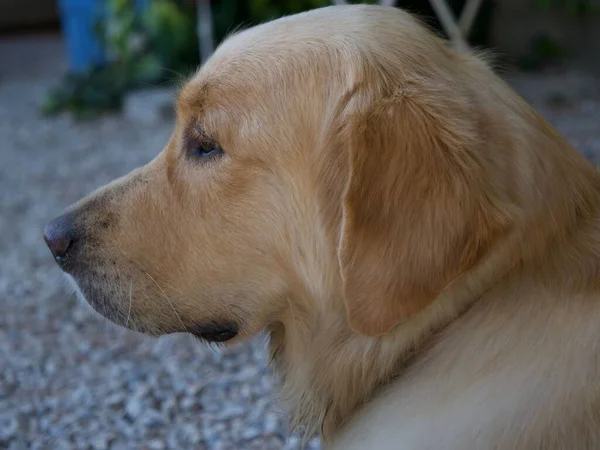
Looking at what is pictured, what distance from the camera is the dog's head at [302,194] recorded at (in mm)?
1701

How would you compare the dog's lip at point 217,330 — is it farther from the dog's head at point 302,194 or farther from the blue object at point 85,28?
the blue object at point 85,28

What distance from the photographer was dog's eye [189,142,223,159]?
2.06 m

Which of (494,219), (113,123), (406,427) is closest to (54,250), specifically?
(406,427)

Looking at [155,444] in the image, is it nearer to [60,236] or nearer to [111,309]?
[111,309]

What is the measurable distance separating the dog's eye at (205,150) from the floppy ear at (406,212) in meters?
0.44

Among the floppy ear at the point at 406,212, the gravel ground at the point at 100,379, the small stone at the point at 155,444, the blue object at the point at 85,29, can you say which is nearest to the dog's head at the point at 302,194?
the floppy ear at the point at 406,212

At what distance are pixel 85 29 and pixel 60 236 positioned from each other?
30.5ft

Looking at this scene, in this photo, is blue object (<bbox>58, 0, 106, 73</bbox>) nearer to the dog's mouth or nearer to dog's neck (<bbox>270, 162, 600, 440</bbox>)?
the dog's mouth

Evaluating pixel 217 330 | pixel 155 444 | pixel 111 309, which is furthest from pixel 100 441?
pixel 217 330

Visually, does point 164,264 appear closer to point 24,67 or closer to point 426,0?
point 426,0

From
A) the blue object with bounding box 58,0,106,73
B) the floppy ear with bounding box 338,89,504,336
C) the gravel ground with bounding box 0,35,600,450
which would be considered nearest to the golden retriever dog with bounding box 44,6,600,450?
the floppy ear with bounding box 338,89,504,336

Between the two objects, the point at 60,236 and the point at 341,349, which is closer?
the point at 341,349

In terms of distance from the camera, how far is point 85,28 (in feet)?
35.3

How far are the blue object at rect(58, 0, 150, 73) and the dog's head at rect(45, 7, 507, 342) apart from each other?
902 centimetres
